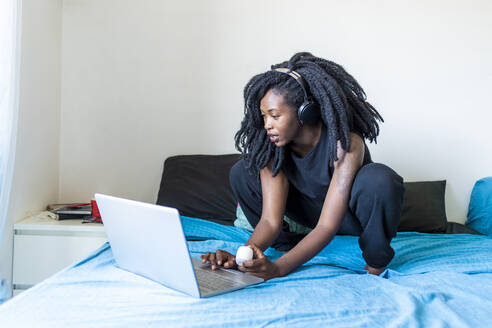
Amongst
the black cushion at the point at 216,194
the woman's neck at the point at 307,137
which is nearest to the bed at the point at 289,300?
the woman's neck at the point at 307,137

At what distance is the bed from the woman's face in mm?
412

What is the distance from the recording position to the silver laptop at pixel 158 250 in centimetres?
99

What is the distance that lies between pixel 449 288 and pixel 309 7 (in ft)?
5.90

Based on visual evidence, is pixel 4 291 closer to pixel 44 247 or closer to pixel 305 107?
pixel 44 247

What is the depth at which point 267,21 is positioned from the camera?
2572 mm

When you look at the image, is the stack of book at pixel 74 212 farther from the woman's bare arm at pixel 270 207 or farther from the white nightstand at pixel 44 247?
the woman's bare arm at pixel 270 207

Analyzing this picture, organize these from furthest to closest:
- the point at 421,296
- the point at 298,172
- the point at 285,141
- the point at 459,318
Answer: the point at 298,172 < the point at 285,141 < the point at 421,296 < the point at 459,318

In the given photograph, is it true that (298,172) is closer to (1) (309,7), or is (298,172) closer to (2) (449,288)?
(2) (449,288)

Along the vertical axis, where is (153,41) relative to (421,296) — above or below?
above

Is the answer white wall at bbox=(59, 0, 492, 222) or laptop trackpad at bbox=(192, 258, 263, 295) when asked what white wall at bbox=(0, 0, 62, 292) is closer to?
white wall at bbox=(59, 0, 492, 222)

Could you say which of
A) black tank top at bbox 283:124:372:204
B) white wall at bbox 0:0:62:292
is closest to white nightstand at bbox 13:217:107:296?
white wall at bbox 0:0:62:292

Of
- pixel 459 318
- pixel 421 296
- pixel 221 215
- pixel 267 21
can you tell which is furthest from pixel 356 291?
pixel 267 21

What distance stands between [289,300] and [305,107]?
639 mm

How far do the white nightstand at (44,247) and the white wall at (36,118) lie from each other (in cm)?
4
